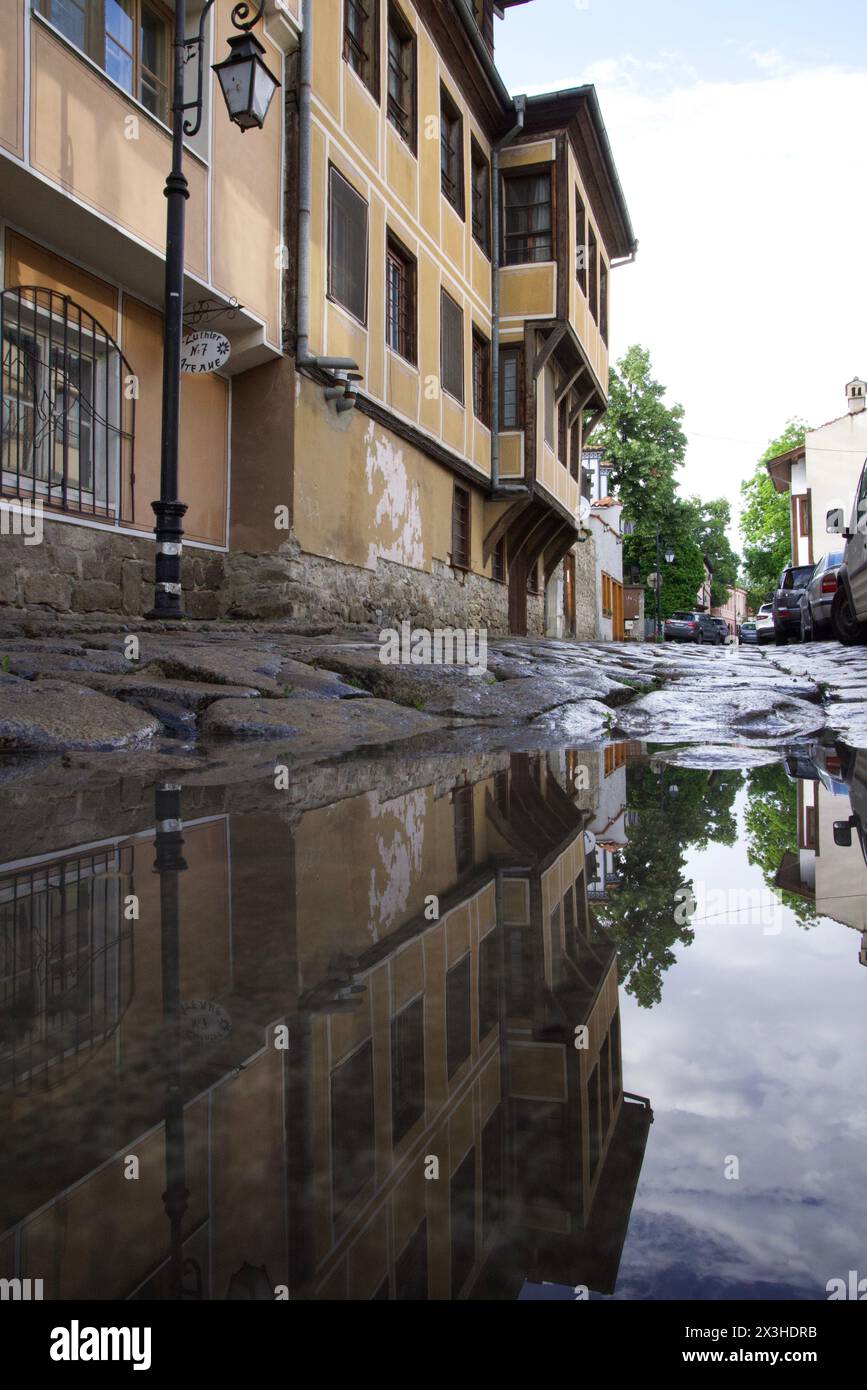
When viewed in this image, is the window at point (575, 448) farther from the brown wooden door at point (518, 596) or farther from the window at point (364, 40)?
the window at point (364, 40)

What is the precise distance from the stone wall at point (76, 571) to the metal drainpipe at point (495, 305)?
372 inches

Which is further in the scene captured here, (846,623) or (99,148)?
(846,623)

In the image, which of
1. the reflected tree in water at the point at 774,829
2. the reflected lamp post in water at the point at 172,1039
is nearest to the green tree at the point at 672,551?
the reflected tree in water at the point at 774,829

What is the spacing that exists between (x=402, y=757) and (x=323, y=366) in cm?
723

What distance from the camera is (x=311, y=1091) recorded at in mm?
1031

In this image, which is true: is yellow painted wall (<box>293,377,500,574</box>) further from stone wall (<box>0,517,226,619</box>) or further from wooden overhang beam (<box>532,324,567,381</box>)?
wooden overhang beam (<box>532,324,567,381</box>)

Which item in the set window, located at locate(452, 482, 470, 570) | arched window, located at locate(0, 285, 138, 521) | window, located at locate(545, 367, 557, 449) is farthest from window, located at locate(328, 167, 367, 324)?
window, located at locate(545, 367, 557, 449)

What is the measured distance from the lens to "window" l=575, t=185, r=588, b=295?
19.7 meters

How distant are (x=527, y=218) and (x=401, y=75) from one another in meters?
4.86

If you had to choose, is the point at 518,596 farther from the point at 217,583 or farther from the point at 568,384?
the point at 217,583

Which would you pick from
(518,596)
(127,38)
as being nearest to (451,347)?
(518,596)

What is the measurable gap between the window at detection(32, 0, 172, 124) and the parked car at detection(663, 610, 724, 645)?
3556 centimetres

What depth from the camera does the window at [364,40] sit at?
40.1 ft
